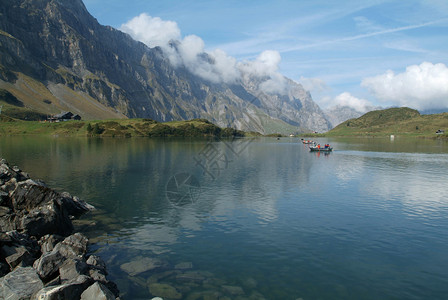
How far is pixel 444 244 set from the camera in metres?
33.0

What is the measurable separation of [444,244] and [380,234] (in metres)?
6.11

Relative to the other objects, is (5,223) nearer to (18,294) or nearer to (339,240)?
(18,294)

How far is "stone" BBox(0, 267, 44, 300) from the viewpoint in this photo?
18.5 meters

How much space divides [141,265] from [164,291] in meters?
4.81

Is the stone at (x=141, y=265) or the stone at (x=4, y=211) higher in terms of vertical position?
the stone at (x=4, y=211)

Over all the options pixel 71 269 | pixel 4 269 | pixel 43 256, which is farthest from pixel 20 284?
pixel 4 269

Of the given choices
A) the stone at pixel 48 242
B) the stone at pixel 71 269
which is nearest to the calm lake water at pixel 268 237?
the stone at pixel 71 269

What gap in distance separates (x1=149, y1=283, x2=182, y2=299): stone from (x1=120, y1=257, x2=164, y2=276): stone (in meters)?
2.66

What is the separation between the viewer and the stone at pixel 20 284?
18.5m

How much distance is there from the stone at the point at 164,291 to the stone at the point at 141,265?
266 cm

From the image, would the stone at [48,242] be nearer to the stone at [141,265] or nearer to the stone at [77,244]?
Result: the stone at [77,244]

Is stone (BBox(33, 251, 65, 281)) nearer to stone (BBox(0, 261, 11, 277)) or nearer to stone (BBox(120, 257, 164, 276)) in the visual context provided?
stone (BBox(0, 261, 11, 277))

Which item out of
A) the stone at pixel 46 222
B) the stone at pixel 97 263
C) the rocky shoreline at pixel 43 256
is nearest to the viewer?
the rocky shoreline at pixel 43 256

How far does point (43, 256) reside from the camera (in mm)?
22562
